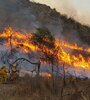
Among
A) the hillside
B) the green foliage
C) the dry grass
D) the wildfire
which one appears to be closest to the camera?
the dry grass

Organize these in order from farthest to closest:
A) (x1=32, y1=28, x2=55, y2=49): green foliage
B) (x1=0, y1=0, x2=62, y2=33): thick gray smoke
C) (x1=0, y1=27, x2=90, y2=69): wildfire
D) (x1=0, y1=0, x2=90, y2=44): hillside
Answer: (x1=0, y1=0, x2=90, y2=44): hillside
(x1=0, y1=0, x2=62, y2=33): thick gray smoke
(x1=32, y1=28, x2=55, y2=49): green foliage
(x1=0, y1=27, x2=90, y2=69): wildfire

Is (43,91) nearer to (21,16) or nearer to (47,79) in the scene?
(47,79)

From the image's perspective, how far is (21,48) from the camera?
46594 mm

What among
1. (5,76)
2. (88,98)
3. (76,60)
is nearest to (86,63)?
(76,60)

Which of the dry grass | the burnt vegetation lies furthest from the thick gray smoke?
the dry grass

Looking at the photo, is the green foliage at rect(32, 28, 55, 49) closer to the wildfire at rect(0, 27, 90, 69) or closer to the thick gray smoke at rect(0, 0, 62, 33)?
the wildfire at rect(0, 27, 90, 69)

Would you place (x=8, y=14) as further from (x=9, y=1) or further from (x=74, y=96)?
(x=74, y=96)

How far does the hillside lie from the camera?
A: 177ft

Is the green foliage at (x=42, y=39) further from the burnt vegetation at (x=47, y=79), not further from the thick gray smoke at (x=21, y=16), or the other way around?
the thick gray smoke at (x=21, y=16)

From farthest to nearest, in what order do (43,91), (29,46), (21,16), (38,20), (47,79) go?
(38,20), (21,16), (29,46), (47,79), (43,91)

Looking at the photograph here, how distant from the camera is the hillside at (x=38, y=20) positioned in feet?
177

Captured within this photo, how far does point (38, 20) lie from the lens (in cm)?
5909

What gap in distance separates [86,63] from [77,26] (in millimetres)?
14472

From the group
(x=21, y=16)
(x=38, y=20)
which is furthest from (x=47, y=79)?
(x=38, y=20)
